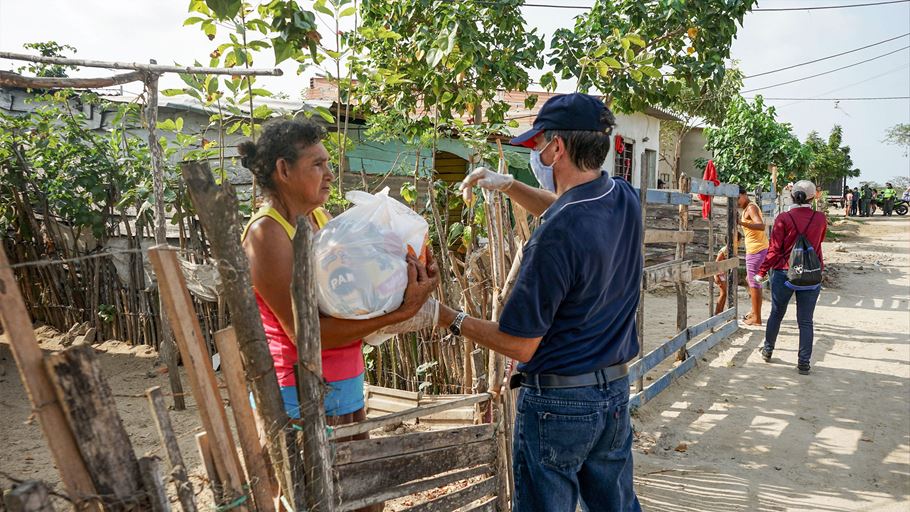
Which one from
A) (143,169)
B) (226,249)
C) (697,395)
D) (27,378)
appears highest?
(143,169)

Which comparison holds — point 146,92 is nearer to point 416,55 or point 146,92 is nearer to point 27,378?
point 416,55

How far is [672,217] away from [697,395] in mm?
6363

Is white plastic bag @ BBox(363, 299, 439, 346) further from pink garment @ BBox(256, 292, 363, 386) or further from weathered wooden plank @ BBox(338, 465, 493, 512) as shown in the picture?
weathered wooden plank @ BBox(338, 465, 493, 512)

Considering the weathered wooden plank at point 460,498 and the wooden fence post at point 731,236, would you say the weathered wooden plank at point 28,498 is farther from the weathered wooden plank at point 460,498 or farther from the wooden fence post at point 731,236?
the wooden fence post at point 731,236

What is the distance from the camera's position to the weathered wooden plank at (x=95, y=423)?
1364 millimetres

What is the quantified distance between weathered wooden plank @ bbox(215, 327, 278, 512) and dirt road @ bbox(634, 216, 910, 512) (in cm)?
283

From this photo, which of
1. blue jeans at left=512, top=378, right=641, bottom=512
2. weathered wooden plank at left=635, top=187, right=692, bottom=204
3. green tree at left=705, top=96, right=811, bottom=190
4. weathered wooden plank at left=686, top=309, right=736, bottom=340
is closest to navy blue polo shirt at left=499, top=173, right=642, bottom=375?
blue jeans at left=512, top=378, right=641, bottom=512

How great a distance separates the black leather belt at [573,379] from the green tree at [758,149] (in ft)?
46.8

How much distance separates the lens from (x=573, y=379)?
85.7 inches

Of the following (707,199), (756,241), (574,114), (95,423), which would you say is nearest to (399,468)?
(95,423)

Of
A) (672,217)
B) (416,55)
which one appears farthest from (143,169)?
(672,217)

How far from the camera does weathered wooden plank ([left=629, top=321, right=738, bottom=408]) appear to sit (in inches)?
217

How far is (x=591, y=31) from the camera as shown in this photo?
4.93 meters

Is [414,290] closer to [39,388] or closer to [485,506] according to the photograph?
[39,388]
